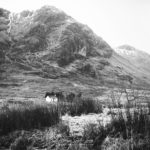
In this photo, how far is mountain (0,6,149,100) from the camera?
6856cm

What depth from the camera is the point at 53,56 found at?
8675 cm

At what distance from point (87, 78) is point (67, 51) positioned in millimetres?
17358

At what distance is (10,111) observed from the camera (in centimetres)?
870

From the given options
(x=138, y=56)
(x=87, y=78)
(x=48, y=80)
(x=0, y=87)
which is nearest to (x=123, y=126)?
(x=0, y=87)

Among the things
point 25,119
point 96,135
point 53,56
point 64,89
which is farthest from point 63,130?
point 53,56

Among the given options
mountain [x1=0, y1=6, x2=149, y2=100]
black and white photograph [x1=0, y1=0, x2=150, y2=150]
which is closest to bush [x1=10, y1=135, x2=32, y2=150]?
black and white photograph [x1=0, y1=0, x2=150, y2=150]

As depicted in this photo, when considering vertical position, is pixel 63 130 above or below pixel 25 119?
below

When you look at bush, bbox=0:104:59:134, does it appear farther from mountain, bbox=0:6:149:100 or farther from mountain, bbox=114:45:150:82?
mountain, bbox=114:45:150:82

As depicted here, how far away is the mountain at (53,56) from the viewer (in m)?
68.6

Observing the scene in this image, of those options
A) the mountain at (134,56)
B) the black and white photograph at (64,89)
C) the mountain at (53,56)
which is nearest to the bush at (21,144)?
the black and white photograph at (64,89)

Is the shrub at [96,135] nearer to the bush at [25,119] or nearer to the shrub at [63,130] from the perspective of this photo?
the shrub at [63,130]

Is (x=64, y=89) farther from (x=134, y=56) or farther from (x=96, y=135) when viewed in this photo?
(x=134, y=56)

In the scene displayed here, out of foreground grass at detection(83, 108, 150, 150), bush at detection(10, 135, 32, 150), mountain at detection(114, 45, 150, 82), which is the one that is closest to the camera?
foreground grass at detection(83, 108, 150, 150)

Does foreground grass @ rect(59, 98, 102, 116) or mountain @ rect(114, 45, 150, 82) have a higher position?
mountain @ rect(114, 45, 150, 82)
